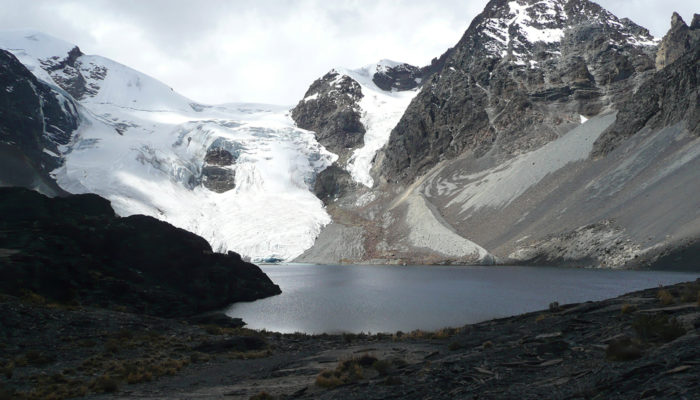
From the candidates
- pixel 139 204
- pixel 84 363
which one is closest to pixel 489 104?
pixel 139 204

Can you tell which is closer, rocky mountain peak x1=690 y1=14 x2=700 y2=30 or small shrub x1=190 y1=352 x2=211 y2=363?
small shrub x1=190 y1=352 x2=211 y2=363

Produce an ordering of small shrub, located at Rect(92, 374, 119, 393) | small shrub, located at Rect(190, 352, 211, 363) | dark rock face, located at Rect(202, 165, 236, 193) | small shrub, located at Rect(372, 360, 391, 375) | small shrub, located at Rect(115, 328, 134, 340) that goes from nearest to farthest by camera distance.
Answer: small shrub, located at Rect(372, 360, 391, 375) → small shrub, located at Rect(92, 374, 119, 393) → small shrub, located at Rect(190, 352, 211, 363) → small shrub, located at Rect(115, 328, 134, 340) → dark rock face, located at Rect(202, 165, 236, 193)

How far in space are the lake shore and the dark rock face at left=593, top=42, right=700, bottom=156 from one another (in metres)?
87.1

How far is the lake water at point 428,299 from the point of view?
3750 centimetres

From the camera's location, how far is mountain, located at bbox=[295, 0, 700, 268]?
7625 cm

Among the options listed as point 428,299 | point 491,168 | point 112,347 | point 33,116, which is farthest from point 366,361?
point 33,116

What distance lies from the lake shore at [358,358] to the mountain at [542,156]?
54411 mm

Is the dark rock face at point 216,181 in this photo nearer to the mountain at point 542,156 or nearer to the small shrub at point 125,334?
the mountain at point 542,156

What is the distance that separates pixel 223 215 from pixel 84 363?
532ft

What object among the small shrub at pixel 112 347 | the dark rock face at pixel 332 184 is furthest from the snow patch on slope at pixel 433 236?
the small shrub at pixel 112 347

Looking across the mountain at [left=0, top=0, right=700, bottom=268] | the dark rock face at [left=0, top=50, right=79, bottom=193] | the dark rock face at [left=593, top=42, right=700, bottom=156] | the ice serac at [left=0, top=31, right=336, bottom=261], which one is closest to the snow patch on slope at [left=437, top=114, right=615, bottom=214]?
the mountain at [left=0, top=0, right=700, bottom=268]

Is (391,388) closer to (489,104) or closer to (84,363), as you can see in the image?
(84,363)

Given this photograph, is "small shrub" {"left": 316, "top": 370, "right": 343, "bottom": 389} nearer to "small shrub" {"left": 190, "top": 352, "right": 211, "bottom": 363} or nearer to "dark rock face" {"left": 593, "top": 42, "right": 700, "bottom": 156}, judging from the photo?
"small shrub" {"left": 190, "top": 352, "right": 211, "bottom": 363}

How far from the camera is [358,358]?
18.0 meters
